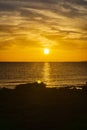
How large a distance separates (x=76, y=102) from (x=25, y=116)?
7920 millimetres

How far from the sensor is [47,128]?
24000 mm

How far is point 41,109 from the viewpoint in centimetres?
2994

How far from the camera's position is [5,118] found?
2677 cm

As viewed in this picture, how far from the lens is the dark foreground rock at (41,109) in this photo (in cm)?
2481

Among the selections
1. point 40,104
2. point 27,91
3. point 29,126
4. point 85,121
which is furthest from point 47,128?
point 27,91

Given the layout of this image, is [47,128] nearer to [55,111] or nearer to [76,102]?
[55,111]

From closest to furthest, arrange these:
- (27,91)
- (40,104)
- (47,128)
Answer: (47,128)
(40,104)
(27,91)

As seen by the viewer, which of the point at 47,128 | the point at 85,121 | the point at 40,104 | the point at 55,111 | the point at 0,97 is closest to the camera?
the point at 47,128

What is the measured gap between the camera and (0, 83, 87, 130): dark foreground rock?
81.4ft

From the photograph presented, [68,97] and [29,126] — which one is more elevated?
[68,97]

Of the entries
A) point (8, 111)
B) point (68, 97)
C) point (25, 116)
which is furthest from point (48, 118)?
point (68, 97)

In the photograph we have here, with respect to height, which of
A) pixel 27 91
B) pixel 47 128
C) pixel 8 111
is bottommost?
pixel 47 128

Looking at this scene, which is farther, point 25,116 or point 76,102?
point 76,102

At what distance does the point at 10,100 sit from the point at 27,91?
184 inches
